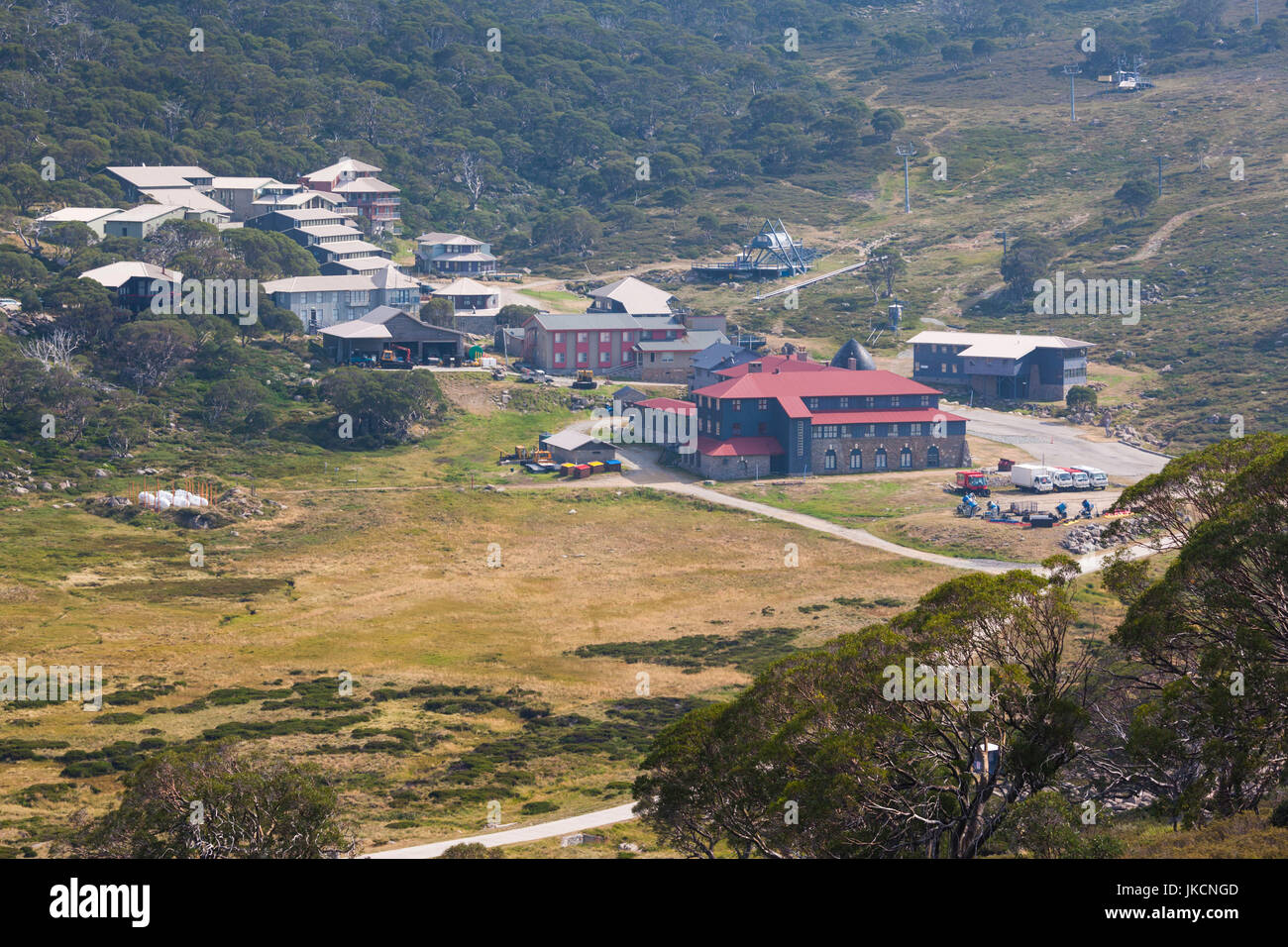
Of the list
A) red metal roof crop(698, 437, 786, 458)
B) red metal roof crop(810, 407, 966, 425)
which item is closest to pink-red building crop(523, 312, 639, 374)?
red metal roof crop(698, 437, 786, 458)

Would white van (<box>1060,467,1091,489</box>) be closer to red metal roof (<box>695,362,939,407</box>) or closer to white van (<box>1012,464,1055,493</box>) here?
white van (<box>1012,464,1055,493</box>)

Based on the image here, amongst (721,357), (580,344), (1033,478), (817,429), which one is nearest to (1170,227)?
(721,357)

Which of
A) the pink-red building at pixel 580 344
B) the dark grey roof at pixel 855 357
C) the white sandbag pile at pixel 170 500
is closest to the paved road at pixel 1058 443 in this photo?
the dark grey roof at pixel 855 357

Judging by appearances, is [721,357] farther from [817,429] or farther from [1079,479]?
[1079,479]

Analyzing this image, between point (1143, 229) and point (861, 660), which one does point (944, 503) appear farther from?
point (1143, 229)

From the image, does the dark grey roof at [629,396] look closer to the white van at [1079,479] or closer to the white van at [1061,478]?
the white van at [1061,478]
